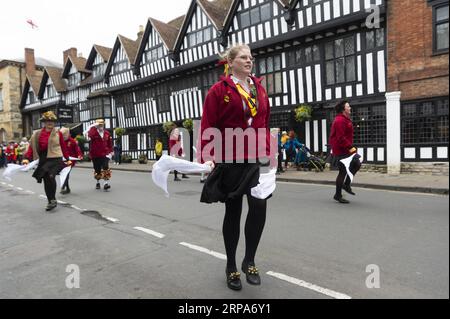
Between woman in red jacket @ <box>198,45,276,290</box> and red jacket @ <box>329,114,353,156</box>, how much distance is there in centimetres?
425

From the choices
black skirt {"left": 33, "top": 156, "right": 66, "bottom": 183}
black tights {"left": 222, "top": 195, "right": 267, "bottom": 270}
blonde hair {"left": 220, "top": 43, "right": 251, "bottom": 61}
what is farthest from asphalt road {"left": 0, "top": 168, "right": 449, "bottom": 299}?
blonde hair {"left": 220, "top": 43, "right": 251, "bottom": 61}

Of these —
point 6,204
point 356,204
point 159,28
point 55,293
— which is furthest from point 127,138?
point 55,293

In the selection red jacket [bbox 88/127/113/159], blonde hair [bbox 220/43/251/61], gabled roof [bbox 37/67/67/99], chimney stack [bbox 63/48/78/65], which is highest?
chimney stack [bbox 63/48/78/65]

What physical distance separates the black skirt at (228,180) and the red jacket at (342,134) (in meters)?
4.40

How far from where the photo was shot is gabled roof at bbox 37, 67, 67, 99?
121 ft

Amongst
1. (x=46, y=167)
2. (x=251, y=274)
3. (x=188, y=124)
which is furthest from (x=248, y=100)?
(x=188, y=124)

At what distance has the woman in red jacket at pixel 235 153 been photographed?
2.94 meters

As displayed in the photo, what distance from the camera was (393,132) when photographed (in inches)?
516

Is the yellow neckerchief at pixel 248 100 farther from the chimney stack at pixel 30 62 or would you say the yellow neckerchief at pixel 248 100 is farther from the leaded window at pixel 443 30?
the chimney stack at pixel 30 62

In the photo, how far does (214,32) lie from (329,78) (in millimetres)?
7805

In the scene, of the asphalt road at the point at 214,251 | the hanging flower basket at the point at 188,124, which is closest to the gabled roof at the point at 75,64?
the hanging flower basket at the point at 188,124

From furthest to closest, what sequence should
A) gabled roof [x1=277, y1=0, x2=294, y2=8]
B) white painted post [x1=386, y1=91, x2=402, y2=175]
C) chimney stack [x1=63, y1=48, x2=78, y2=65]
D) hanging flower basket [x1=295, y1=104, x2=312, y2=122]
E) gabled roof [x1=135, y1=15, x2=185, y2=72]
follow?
chimney stack [x1=63, y1=48, x2=78, y2=65] → gabled roof [x1=135, y1=15, x2=185, y2=72] → gabled roof [x1=277, y1=0, x2=294, y2=8] → hanging flower basket [x1=295, y1=104, x2=312, y2=122] → white painted post [x1=386, y1=91, x2=402, y2=175]

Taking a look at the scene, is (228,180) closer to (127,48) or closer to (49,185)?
(49,185)

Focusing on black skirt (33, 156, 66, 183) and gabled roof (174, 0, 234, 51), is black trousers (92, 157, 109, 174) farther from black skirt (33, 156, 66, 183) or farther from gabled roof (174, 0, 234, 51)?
gabled roof (174, 0, 234, 51)
